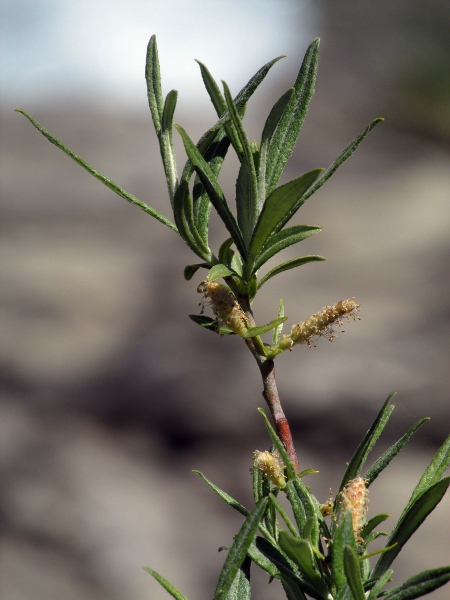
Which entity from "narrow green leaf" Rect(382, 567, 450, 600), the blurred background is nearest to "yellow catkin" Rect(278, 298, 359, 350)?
"narrow green leaf" Rect(382, 567, 450, 600)

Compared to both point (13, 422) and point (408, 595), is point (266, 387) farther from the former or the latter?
point (13, 422)

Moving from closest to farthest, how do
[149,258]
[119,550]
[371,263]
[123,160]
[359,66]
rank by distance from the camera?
[119,550]
[371,263]
[149,258]
[123,160]
[359,66]

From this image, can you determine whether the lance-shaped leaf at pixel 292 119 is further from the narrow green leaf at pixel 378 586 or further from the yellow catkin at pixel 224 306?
the narrow green leaf at pixel 378 586

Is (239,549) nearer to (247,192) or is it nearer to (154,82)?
(247,192)

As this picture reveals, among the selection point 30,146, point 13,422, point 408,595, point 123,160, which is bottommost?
point 408,595

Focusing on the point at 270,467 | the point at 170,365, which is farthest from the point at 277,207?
the point at 170,365

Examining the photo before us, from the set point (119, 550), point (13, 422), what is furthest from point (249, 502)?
point (13, 422)

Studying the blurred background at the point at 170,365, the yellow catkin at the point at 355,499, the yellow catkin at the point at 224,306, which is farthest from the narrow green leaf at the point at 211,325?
the blurred background at the point at 170,365
